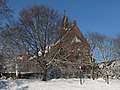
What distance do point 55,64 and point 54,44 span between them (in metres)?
2.20

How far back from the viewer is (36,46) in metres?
26.6

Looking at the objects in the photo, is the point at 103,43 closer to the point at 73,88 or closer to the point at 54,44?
the point at 54,44

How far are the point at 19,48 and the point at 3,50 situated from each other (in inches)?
161

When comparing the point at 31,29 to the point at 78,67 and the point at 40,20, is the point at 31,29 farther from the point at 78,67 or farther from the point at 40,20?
the point at 78,67

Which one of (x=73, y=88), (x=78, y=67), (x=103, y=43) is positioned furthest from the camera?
(x=103, y=43)

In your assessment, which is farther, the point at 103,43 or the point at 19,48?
the point at 103,43

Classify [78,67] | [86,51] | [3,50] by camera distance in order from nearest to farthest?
[3,50] → [78,67] → [86,51]

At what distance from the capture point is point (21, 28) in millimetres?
27547

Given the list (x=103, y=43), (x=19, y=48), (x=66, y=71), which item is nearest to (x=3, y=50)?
(x=19, y=48)

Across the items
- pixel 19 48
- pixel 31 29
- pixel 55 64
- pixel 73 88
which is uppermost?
pixel 31 29

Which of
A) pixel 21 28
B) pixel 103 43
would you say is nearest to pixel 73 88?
→ pixel 21 28

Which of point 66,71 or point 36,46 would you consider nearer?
point 36,46

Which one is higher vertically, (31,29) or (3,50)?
(31,29)

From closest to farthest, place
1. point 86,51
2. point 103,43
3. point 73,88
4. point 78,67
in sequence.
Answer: point 73,88
point 78,67
point 86,51
point 103,43
